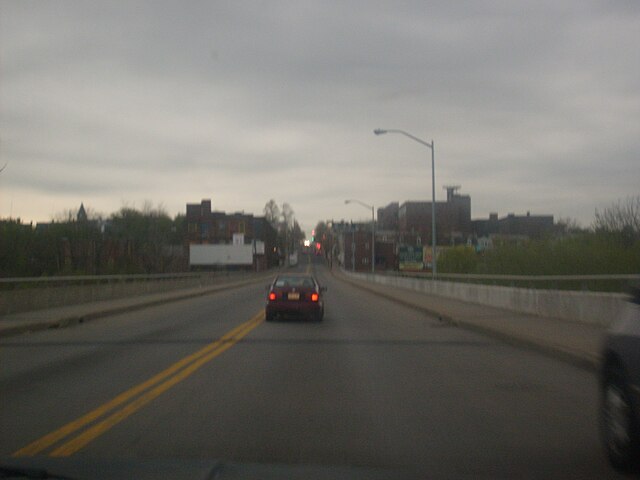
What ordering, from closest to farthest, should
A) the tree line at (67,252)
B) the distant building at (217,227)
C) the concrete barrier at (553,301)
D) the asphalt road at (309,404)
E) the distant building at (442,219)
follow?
the asphalt road at (309,404) → the concrete barrier at (553,301) → the tree line at (67,252) → the distant building at (442,219) → the distant building at (217,227)

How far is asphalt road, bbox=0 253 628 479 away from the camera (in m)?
6.48

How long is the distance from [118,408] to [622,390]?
18.2 feet

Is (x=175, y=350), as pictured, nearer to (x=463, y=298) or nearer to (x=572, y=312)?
(x=572, y=312)

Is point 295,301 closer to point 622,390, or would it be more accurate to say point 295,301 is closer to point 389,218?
point 622,390

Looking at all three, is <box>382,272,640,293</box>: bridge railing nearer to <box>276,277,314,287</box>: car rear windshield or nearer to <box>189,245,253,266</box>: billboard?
<box>276,277,314,287</box>: car rear windshield

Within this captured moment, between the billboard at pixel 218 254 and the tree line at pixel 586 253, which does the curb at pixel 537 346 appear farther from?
the billboard at pixel 218 254

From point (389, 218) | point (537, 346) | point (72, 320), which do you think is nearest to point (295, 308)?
point (72, 320)

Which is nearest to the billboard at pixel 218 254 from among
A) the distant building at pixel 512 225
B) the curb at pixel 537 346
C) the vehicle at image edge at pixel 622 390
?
the distant building at pixel 512 225

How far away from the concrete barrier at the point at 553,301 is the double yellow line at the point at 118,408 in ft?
21.1

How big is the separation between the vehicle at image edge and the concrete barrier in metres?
3.56

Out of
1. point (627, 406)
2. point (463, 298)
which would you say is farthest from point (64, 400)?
point (463, 298)

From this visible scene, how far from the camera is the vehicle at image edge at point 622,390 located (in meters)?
5.61

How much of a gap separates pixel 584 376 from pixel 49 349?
10157 millimetres

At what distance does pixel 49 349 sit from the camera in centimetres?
1444
